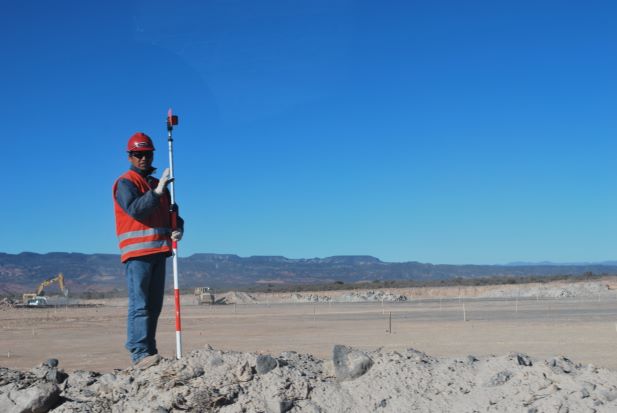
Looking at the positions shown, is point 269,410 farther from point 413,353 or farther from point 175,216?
point 175,216

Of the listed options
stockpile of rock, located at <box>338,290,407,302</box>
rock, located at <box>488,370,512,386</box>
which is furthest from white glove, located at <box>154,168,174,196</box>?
stockpile of rock, located at <box>338,290,407,302</box>

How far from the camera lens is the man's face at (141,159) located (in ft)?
24.1

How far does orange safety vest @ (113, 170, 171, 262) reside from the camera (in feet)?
23.0

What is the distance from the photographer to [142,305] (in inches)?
274

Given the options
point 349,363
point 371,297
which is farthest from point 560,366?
point 371,297

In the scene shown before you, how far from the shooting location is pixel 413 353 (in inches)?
257

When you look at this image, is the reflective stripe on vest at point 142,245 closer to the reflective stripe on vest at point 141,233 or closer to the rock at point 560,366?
the reflective stripe on vest at point 141,233

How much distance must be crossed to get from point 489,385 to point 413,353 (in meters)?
1.07

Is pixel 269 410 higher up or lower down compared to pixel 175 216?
lower down

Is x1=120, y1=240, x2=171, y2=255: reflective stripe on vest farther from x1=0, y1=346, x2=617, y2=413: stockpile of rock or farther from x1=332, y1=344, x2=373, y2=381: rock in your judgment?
x1=332, y1=344, x2=373, y2=381: rock

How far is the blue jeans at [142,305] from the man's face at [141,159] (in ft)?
3.12

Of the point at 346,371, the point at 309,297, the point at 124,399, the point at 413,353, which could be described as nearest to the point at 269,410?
the point at 346,371

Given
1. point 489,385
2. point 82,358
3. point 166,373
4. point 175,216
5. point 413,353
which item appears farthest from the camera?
point 82,358

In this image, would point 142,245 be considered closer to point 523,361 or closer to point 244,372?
point 244,372
